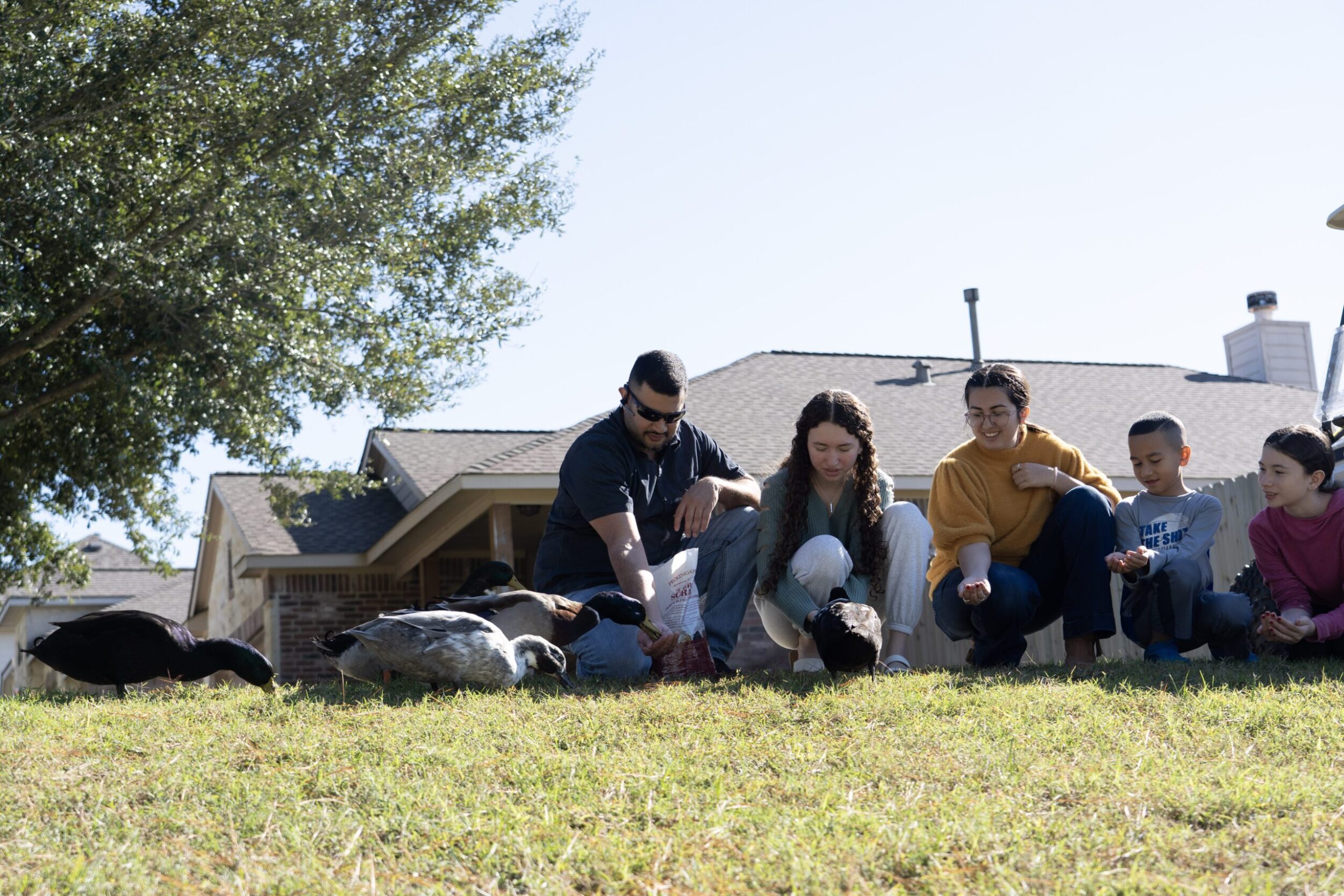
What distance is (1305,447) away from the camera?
19.3ft

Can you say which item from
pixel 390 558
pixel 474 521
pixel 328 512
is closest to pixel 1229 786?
pixel 474 521

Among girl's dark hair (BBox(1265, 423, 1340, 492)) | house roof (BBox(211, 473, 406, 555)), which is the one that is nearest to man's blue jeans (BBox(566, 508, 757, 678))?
girl's dark hair (BBox(1265, 423, 1340, 492))

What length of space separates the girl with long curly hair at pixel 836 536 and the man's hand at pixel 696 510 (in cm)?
28

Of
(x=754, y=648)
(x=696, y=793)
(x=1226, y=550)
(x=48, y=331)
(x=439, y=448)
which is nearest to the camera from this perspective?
(x=696, y=793)

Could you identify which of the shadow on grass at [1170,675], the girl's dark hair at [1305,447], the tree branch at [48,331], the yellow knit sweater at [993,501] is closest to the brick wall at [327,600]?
the tree branch at [48,331]

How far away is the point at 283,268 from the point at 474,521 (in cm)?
454

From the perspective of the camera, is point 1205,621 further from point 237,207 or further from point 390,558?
point 390,558

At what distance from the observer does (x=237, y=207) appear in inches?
516

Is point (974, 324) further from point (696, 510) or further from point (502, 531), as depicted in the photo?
point (696, 510)

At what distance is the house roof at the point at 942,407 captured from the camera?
15523 millimetres

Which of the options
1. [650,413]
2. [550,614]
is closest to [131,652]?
[550,614]

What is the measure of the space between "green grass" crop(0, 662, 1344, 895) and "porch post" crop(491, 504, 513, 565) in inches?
380

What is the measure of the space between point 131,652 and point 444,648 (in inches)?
60.5

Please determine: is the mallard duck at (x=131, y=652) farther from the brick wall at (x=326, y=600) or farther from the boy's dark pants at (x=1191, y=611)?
the brick wall at (x=326, y=600)
